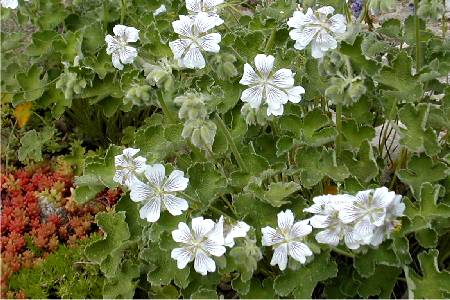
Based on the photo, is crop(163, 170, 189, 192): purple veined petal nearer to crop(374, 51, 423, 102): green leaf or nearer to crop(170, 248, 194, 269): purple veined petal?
crop(170, 248, 194, 269): purple veined petal

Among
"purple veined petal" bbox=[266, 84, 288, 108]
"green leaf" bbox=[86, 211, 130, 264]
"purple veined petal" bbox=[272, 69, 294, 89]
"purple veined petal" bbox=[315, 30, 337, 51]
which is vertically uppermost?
"purple veined petal" bbox=[315, 30, 337, 51]

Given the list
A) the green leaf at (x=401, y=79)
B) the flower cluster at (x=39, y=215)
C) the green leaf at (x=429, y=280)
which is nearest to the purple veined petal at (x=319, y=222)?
the green leaf at (x=429, y=280)

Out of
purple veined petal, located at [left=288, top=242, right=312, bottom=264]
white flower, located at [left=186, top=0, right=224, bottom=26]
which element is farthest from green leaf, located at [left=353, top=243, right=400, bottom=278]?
white flower, located at [left=186, top=0, right=224, bottom=26]

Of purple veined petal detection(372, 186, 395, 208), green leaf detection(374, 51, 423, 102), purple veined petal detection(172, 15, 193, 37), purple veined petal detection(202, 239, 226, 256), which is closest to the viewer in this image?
purple veined petal detection(372, 186, 395, 208)

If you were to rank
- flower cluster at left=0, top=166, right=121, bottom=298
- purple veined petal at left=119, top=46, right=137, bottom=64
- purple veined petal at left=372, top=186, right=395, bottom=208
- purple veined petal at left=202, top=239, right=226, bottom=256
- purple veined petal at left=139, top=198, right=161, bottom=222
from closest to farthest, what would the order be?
purple veined petal at left=372, top=186, right=395, bottom=208
purple veined petal at left=202, top=239, right=226, bottom=256
purple veined petal at left=139, top=198, right=161, bottom=222
purple veined petal at left=119, top=46, right=137, bottom=64
flower cluster at left=0, top=166, right=121, bottom=298

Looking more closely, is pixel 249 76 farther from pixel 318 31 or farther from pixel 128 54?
pixel 128 54

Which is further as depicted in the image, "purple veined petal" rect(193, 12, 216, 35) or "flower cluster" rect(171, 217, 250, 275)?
"purple veined petal" rect(193, 12, 216, 35)

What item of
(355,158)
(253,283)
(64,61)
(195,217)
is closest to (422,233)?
(355,158)

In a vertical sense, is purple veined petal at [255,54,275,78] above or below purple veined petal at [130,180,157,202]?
above

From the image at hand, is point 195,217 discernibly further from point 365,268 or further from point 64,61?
point 64,61

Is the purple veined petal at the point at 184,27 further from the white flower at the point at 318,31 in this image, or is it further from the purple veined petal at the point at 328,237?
the purple veined petal at the point at 328,237
